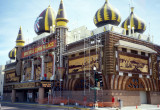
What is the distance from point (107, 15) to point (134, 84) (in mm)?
13511

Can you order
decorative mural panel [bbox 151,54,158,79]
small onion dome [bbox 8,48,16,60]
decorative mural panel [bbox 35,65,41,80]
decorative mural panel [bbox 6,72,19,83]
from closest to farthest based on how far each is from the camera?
decorative mural panel [bbox 151,54,158,79] < decorative mural panel [bbox 35,65,41,80] < decorative mural panel [bbox 6,72,19,83] < small onion dome [bbox 8,48,16,60]

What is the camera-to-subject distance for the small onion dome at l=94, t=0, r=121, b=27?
3669 cm

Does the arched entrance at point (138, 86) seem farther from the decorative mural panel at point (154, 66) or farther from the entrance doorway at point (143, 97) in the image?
the decorative mural panel at point (154, 66)

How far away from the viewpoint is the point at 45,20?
149 ft

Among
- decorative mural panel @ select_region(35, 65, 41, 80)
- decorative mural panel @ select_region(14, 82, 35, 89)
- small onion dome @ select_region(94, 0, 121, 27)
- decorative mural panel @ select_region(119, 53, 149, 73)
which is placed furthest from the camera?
decorative mural panel @ select_region(35, 65, 41, 80)

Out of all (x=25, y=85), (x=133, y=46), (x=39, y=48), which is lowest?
(x=25, y=85)

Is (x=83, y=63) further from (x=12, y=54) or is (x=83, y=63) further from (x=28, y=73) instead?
(x=12, y=54)

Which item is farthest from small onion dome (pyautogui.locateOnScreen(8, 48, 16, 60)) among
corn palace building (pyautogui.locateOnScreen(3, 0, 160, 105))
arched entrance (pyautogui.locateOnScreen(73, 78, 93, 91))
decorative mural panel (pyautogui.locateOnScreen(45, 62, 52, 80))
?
arched entrance (pyautogui.locateOnScreen(73, 78, 93, 91))

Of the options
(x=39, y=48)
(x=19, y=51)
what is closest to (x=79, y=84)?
(x=39, y=48)

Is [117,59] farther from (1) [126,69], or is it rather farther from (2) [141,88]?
(2) [141,88]

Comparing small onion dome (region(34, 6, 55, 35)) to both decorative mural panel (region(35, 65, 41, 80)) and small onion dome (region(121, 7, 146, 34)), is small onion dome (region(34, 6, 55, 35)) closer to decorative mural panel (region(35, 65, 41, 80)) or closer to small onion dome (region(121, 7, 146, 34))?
decorative mural panel (region(35, 65, 41, 80))

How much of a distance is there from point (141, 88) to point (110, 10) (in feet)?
49.7

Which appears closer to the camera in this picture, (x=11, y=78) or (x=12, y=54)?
(x=11, y=78)

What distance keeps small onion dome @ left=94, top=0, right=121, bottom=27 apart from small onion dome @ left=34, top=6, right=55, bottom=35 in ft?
41.6
